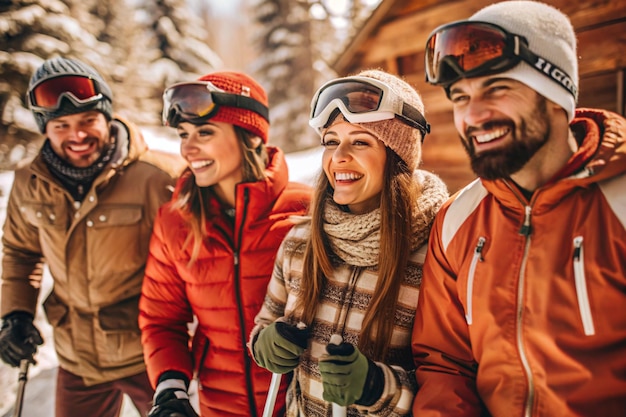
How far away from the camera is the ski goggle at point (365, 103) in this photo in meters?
2.08

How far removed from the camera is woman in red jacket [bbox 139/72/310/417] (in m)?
2.57

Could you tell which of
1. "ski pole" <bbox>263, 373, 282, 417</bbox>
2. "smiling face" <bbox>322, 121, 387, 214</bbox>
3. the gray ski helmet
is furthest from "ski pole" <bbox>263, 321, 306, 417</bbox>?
the gray ski helmet

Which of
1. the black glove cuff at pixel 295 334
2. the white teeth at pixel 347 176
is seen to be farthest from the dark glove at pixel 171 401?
the white teeth at pixel 347 176

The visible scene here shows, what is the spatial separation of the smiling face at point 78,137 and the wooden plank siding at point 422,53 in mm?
4182

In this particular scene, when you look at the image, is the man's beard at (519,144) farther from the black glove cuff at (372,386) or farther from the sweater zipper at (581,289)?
the black glove cuff at (372,386)

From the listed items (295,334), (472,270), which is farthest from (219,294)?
(472,270)

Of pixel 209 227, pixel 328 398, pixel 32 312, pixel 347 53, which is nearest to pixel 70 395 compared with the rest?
pixel 32 312

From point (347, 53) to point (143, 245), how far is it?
508 centimetres

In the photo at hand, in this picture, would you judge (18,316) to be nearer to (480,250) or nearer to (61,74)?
(61,74)

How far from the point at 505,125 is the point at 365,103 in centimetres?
75

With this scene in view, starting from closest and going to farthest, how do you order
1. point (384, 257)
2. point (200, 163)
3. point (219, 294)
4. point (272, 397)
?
point (384, 257) < point (272, 397) < point (219, 294) < point (200, 163)

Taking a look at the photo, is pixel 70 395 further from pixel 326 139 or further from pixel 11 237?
pixel 326 139

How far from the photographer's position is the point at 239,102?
2932 mm

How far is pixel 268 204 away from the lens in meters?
2.78
